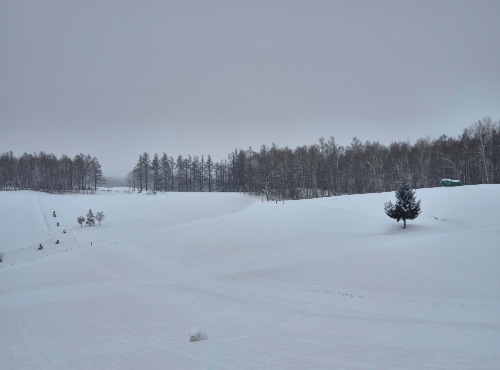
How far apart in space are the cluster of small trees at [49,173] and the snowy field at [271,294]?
5918 cm

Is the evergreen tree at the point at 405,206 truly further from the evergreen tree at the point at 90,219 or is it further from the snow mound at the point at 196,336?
the evergreen tree at the point at 90,219

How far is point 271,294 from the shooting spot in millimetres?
12859

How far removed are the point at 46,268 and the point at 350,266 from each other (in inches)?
817

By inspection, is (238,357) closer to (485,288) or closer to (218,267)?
(485,288)

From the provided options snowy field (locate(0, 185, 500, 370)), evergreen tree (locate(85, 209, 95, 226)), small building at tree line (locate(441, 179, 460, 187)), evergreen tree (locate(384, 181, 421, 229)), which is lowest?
A: snowy field (locate(0, 185, 500, 370))

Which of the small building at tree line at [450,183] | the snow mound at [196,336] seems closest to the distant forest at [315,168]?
the small building at tree line at [450,183]

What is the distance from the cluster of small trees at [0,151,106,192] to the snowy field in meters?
59.2

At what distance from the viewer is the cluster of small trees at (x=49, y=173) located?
78.2 metres

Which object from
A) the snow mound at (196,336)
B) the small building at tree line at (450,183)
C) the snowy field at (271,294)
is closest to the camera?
the snowy field at (271,294)

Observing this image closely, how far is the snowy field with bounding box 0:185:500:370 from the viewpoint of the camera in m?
7.00

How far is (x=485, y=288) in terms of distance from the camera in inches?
411

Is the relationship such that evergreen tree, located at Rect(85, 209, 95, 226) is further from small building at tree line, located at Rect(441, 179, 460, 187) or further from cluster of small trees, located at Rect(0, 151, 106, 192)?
cluster of small trees, located at Rect(0, 151, 106, 192)

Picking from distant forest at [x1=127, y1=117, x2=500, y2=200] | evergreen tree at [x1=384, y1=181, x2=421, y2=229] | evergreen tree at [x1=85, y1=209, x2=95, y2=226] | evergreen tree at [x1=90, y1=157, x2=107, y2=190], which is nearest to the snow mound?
evergreen tree at [x1=384, y1=181, x2=421, y2=229]

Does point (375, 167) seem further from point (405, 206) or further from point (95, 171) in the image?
point (95, 171)
